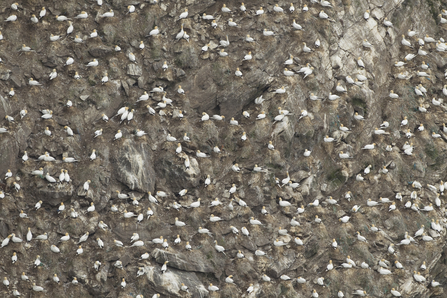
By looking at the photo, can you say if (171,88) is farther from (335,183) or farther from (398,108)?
(398,108)

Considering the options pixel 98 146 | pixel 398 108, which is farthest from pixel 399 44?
pixel 98 146

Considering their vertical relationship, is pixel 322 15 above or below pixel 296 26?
above

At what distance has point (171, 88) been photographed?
1768 inches

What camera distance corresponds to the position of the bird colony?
3953cm

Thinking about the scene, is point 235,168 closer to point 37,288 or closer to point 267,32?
point 267,32

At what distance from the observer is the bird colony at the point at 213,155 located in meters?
39.5

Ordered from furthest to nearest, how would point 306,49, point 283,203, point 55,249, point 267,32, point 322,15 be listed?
point 322,15
point 306,49
point 267,32
point 283,203
point 55,249

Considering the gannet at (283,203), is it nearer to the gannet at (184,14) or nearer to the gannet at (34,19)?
the gannet at (184,14)

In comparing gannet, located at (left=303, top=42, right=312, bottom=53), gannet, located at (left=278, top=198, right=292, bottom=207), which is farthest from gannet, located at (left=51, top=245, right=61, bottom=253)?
gannet, located at (left=303, top=42, right=312, bottom=53)

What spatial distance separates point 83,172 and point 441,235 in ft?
71.4

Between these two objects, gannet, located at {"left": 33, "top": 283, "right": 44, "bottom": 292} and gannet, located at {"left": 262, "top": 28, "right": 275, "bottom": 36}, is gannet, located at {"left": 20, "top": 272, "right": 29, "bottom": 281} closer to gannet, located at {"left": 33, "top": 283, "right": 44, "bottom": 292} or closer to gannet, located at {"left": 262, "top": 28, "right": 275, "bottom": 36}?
gannet, located at {"left": 33, "top": 283, "right": 44, "bottom": 292}

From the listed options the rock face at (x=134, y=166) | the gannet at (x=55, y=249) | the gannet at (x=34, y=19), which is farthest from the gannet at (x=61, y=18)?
the gannet at (x=55, y=249)

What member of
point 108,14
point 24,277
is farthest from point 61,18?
point 24,277

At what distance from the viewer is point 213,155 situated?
143ft
